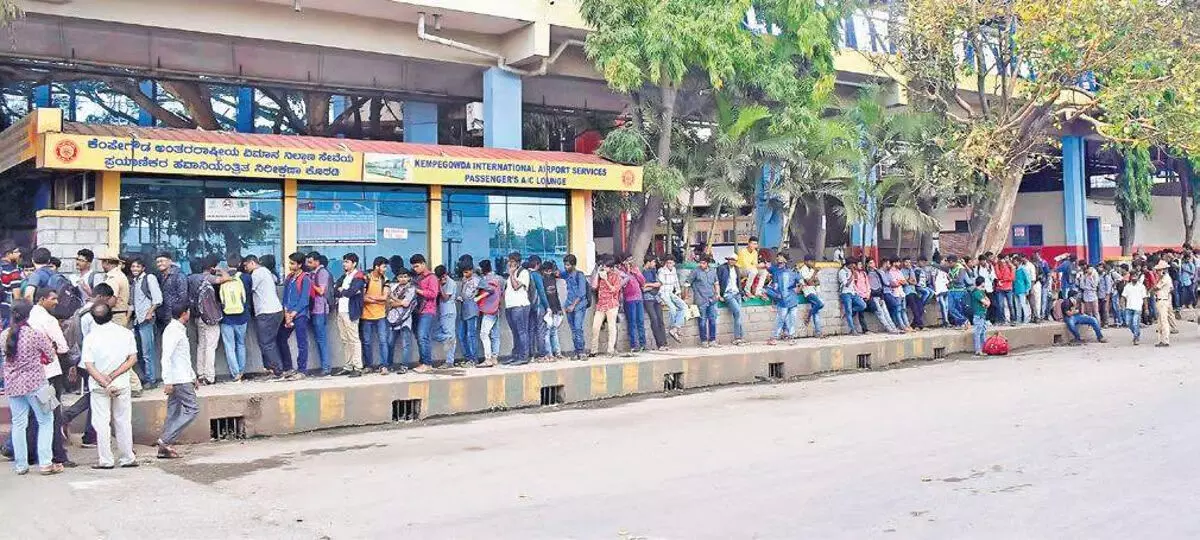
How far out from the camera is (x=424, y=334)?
46.1 feet

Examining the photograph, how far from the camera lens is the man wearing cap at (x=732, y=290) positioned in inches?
696

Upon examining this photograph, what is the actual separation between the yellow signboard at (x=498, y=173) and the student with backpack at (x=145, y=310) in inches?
152

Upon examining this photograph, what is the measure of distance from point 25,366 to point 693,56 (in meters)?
11.8

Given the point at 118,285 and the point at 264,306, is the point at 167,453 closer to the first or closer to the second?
the point at 118,285

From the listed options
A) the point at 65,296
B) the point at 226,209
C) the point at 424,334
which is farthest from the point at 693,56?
the point at 65,296

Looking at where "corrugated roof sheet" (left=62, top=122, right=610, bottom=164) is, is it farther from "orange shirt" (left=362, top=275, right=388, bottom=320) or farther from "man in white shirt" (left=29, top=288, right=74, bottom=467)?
"man in white shirt" (left=29, top=288, right=74, bottom=467)

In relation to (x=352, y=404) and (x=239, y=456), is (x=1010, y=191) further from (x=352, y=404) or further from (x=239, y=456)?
(x=239, y=456)

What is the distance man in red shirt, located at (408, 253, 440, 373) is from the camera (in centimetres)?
1393

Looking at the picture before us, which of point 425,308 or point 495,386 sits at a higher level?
point 425,308

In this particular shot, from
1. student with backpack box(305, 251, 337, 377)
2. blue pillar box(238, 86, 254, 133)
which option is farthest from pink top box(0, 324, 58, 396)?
blue pillar box(238, 86, 254, 133)

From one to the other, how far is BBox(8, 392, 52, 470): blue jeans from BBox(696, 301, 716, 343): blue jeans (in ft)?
34.7

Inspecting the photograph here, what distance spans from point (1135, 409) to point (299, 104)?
Result: 15.1 m

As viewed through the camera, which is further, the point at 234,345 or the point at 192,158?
the point at 192,158

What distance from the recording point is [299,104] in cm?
1997
